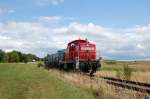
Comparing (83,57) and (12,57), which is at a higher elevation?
(12,57)

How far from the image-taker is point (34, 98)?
14656 mm

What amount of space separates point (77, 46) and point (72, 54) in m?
1.62

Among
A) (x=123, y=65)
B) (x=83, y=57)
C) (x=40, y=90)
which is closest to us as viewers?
(x=40, y=90)

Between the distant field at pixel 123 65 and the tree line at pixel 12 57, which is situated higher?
the tree line at pixel 12 57

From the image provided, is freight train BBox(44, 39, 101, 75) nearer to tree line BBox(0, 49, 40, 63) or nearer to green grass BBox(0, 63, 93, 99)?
green grass BBox(0, 63, 93, 99)

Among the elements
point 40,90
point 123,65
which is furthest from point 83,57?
point 40,90

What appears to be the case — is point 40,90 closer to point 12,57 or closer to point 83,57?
point 83,57

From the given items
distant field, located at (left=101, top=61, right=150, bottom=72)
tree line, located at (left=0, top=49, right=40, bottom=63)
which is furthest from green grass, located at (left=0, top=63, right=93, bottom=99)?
tree line, located at (left=0, top=49, right=40, bottom=63)

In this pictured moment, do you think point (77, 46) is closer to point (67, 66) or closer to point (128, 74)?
point (67, 66)

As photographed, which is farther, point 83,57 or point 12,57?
point 12,57

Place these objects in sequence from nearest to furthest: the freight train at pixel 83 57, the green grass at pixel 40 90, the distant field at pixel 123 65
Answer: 1. the green grass at pixel 40 90
2. the freight train at pixel 83 57
3. the distant field at pixel 123 65

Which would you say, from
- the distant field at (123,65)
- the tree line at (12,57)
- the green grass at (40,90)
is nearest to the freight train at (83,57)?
the distant field at (123,65)

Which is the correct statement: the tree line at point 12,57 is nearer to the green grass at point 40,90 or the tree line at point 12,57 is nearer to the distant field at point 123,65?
the distant field at point 123,65

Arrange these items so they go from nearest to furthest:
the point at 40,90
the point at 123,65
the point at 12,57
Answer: the point at 40,90, the point at 123,65, the point at 12,57
